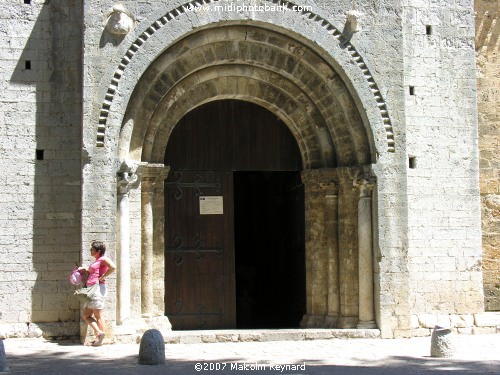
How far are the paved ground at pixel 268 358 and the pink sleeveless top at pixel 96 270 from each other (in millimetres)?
821

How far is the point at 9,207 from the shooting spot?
39.2 feet

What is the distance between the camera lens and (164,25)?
11891 millimetres

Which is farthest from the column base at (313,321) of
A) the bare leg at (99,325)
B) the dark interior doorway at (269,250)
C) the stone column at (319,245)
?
the bare leg at (99,325)

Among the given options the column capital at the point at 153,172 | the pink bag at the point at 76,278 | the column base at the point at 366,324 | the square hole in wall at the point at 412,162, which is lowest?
the column base at the point at 366,324

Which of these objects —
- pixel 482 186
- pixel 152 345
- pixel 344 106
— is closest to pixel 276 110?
pixel 344 106

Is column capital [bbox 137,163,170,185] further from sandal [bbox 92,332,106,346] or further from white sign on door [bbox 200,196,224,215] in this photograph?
sandal [bbox 92,332,106,346]

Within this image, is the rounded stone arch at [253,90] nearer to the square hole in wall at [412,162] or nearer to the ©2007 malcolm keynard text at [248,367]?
the square hole in wall at [412,162]

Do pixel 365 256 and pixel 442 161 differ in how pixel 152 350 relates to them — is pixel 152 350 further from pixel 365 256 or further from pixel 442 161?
pixel 442 161

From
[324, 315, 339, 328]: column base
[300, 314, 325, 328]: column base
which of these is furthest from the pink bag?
[324, 315, 339, 328]: column base

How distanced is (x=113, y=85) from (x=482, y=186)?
20.6 feet

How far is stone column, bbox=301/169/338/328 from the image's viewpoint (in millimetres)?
12992

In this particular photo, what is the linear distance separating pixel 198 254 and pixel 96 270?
2230mm

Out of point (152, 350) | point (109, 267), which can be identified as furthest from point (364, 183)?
point (152, 350)

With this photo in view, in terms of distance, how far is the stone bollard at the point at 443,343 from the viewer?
1038 cm
